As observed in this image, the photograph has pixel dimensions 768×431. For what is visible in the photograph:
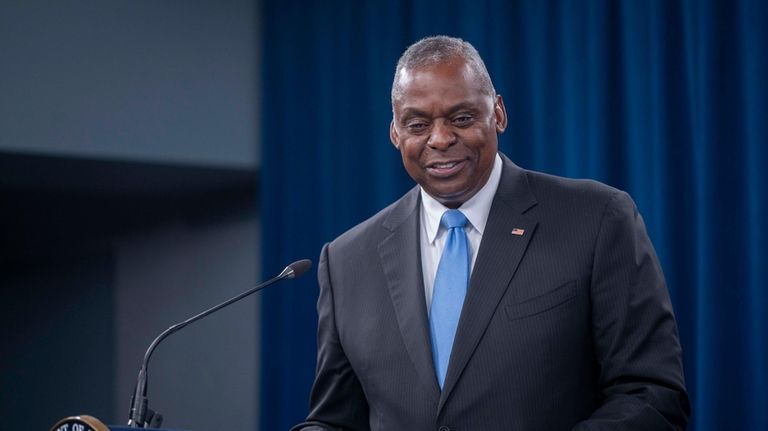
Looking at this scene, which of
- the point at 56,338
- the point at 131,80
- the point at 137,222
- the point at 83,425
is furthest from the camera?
the point at 137,222

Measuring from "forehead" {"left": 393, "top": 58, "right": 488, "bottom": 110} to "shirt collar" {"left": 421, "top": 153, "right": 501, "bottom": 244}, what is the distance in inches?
7.3

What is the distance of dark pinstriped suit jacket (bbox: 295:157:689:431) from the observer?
188cm

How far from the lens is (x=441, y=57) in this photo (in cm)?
205

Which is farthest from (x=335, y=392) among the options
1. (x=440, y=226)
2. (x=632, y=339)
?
(x=632, y=339)

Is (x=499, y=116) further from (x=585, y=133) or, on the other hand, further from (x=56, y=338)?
(x=56, y=338)

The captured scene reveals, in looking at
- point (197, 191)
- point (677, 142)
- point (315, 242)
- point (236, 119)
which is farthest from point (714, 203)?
point (197, 191)

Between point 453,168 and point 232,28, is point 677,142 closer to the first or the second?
point 453,168

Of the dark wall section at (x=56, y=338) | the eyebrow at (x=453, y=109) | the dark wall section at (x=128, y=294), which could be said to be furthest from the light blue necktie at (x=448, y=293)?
the dark wall section at (x=56, y=338)

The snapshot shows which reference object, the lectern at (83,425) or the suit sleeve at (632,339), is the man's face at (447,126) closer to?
the suit sleeve at (632,339)

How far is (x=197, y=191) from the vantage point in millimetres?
4977

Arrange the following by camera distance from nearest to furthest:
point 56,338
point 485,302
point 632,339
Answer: point 632,339 < point 485,302 < point 56,338

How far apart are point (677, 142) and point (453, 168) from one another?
5.71 feet

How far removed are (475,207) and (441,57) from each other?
0.33 m

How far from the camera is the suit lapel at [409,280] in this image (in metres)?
2.02
